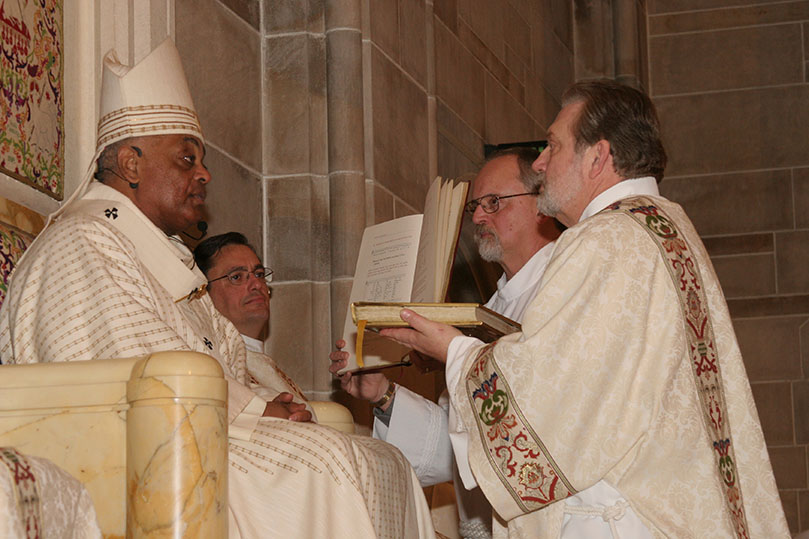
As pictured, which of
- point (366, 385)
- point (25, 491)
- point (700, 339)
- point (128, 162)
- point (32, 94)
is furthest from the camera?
point (366, 385)

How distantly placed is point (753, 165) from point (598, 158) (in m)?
7.61

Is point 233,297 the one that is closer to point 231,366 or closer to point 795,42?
point 231,366

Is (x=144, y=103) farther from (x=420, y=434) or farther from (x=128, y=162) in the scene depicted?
(x=420, y=434)

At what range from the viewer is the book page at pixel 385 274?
450 centimetres

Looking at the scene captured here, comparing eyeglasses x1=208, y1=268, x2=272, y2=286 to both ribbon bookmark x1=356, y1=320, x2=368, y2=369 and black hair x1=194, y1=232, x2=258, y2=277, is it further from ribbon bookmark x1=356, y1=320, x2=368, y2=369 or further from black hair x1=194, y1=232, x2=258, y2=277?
ribbon bookmark x1=356, y1=320, x2=368, y2=369

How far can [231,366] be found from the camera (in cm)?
463

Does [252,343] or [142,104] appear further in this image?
[252,343]

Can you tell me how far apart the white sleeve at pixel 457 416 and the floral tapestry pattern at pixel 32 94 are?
1706mm

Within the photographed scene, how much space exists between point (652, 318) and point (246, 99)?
331 cm

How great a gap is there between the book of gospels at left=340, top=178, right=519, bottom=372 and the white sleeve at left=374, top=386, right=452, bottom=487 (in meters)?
0.51

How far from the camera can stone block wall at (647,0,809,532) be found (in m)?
10.8

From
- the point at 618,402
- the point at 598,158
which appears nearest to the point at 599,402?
the point at 618,402

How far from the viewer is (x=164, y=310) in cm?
418

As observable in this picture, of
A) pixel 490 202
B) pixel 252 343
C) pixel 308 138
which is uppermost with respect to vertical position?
pixel 308 138
